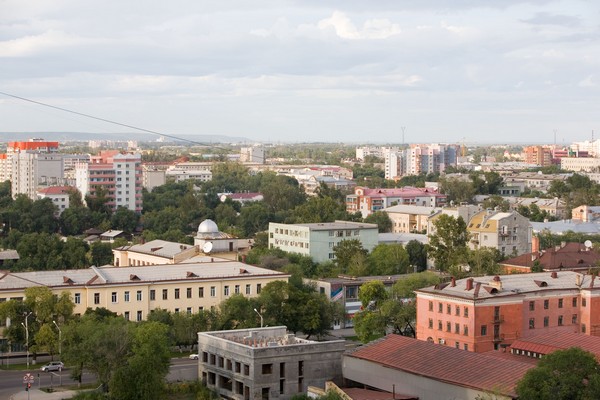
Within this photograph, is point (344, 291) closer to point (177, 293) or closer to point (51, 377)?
point (177, 293)

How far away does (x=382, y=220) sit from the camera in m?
84.1

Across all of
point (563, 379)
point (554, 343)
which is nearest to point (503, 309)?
point (554, 343)

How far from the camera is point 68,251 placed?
62.8 meters

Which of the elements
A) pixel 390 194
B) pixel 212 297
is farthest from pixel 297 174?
pixel 212 297

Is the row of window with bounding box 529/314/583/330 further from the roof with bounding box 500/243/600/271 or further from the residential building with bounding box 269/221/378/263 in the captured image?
the residential building with bounding box 269/221/378/263

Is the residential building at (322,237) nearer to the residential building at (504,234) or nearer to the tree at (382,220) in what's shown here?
the residential building at (504,234)

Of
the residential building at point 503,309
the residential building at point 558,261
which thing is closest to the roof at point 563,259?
the residential building at point 558,261

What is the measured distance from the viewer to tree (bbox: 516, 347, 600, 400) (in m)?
26.0

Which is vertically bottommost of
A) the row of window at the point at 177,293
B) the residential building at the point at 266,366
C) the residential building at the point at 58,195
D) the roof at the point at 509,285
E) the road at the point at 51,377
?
the road at the point at 51,377

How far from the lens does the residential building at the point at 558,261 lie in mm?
52406

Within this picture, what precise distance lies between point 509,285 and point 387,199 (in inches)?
→ 2347

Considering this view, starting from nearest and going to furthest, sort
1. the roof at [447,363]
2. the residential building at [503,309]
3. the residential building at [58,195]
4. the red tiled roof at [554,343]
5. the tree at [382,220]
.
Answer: the roof at [447,363]
the red tiled roof at [554,343]
the residential building at [503,309]
the tree at [382,220]
the residential building at [58,195]

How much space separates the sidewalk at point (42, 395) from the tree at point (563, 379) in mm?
14182

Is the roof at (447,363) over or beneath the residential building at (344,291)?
over
